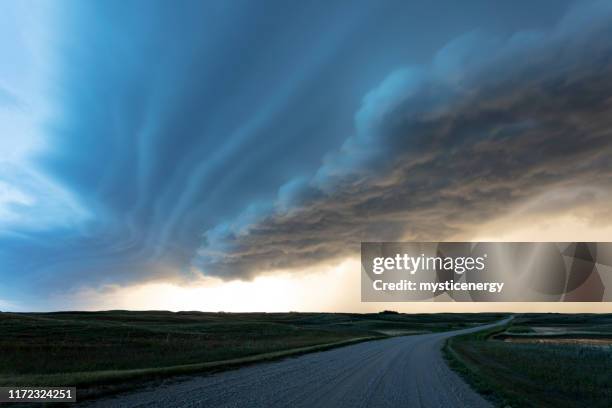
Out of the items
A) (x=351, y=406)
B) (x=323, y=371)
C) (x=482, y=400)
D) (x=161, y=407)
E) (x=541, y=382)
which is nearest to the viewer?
(x=161, y=407)

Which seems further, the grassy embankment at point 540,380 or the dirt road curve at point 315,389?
the grassy embankment at point 540,380

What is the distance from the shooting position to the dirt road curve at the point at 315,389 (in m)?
13.8

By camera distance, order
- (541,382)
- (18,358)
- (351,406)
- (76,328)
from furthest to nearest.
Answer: (76,328), (18,358), (541,382), (351,406)

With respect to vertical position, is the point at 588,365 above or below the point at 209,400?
below

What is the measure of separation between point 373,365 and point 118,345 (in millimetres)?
23583

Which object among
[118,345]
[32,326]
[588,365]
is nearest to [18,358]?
[118,345]

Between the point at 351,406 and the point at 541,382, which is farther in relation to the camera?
the point at 541,382

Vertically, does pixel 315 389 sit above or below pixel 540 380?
above

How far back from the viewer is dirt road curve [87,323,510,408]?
13789 mm

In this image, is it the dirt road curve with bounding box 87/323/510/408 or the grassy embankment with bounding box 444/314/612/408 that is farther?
the grassy embankment with bounding box 444/314/612/408

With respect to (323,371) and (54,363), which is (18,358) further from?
(323,371)

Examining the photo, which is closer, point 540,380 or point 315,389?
point 315,389

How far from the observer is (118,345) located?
3622 centimetres

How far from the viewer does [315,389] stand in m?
16.5
